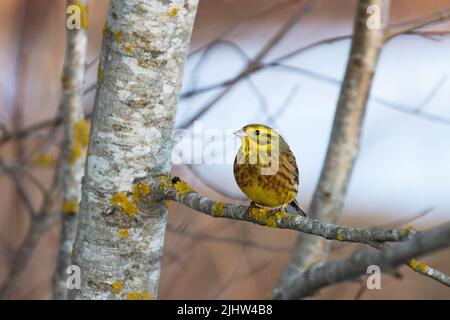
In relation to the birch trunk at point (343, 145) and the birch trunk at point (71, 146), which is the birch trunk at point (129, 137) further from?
the birch trunk at point (343, 145)

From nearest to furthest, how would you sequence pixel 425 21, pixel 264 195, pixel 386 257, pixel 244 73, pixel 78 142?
pixel 386 257
pixel 264 195
pixel 425 21
pixel 244 73
pixel 78 142

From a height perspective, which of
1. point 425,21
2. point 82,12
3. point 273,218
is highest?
point 82,12

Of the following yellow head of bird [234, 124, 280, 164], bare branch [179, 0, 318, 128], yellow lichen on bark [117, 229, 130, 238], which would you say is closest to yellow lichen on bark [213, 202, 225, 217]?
yellow head of bird [234, 124, 280, 164]

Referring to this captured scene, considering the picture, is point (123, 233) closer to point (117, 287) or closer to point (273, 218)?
point (117, 287)

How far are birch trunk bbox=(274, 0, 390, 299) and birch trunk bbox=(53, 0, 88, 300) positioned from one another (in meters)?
0.82

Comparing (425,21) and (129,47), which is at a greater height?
(425,21)

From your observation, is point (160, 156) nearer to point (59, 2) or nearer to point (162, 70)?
point (162, 70)

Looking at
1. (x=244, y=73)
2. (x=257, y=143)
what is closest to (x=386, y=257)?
(x=257, y=143)

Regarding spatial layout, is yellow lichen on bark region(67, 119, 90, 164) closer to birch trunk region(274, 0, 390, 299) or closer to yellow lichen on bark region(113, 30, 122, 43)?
yellow lichen on bark region(113, 30, 122, 43)

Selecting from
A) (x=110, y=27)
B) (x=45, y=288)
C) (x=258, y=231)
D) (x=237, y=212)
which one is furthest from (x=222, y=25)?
(x=237, y=212)

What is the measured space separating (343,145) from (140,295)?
38.3 inches

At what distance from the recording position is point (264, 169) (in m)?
1.66

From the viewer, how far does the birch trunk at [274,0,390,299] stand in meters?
2.27
